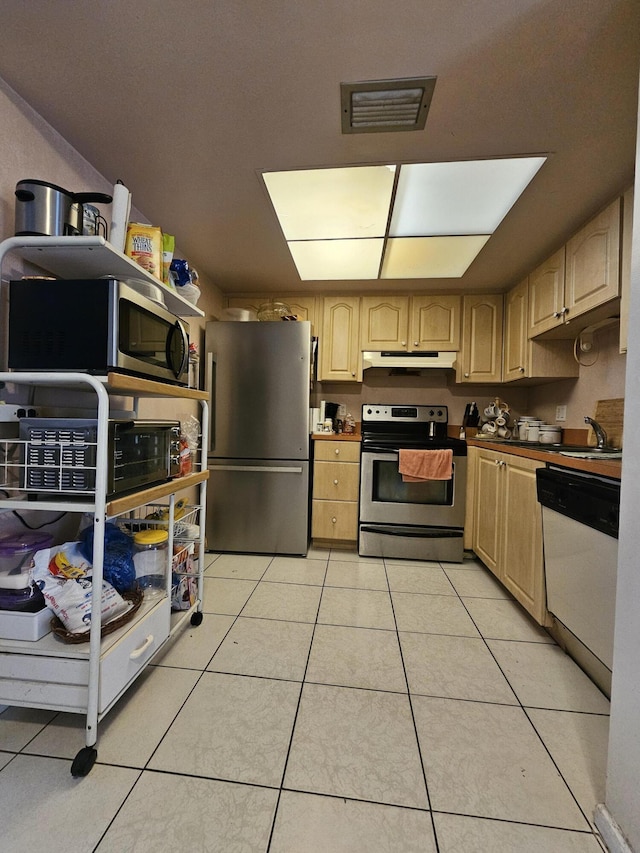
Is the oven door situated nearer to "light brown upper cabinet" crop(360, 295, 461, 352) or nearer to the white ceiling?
"light brown upper cabinet" crop(360, 295, 461, 352)

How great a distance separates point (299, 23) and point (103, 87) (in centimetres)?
70

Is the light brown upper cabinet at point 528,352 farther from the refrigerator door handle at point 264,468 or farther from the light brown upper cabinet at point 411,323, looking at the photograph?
the refrigerator door handle at point 264,468

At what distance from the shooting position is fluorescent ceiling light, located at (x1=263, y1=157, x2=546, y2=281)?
61.4 inches

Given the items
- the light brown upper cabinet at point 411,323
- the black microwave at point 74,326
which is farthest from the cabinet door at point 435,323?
the black microwave at point 74,326

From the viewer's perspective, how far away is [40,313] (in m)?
1.05

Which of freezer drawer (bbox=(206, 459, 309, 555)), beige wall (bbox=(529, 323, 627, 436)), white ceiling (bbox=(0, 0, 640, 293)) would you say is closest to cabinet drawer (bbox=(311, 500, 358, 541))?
freezer drawer (bbox=(206, 459, 309, 555))

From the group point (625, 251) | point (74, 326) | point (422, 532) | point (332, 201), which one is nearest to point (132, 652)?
point (74, 326)

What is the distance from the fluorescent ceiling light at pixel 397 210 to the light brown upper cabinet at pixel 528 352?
1.65ft

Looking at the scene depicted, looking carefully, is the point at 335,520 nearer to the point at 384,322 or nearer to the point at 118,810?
the point at 384,322

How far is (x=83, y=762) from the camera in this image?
3.02 ft

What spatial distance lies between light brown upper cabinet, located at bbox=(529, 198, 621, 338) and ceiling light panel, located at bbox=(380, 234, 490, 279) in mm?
446

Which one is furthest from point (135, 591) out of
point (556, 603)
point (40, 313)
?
point (556, 603)

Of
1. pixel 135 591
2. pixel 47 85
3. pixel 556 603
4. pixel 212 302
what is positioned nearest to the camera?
pixel 47 85

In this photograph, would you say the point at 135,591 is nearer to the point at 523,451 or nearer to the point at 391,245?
the point at 523,451
